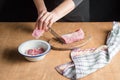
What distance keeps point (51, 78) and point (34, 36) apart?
336 mm

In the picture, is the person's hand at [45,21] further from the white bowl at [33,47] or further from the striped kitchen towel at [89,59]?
the striped kitchen towel at [89,59]

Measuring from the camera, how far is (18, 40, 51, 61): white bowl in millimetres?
1242

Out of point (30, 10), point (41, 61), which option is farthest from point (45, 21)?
point (30, 10)

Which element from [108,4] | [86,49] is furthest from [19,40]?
[108,4]

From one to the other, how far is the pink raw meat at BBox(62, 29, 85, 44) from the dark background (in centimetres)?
84

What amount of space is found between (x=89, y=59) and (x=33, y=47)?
288 mm

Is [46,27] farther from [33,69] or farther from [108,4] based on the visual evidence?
[108,4]

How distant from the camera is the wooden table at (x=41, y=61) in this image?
1.17 meters

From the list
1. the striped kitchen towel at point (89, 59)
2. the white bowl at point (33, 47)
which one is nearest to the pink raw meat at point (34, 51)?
the white bowl at point (33, 47)

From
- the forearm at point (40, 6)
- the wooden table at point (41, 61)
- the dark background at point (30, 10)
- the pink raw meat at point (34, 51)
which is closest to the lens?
the wooden table at point (41, 61)

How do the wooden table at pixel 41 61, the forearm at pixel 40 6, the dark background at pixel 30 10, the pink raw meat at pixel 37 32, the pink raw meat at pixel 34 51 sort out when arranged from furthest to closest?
the dark background at pixel 30 10
the forearm at pixel 40 6
the pink raw meat at pixel 37 32
the pink raw meat at pixel 34 51
the wooden table at pixel 41 61

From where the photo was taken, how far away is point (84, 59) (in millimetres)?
1256

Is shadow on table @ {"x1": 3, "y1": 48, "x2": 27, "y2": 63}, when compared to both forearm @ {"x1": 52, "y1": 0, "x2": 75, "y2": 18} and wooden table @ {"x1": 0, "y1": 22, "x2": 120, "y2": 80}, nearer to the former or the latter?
wooden table @ {"x1": 0, "y1": 22, "x2": 120, "y2": 80}

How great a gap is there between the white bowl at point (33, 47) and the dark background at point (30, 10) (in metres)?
0.86
